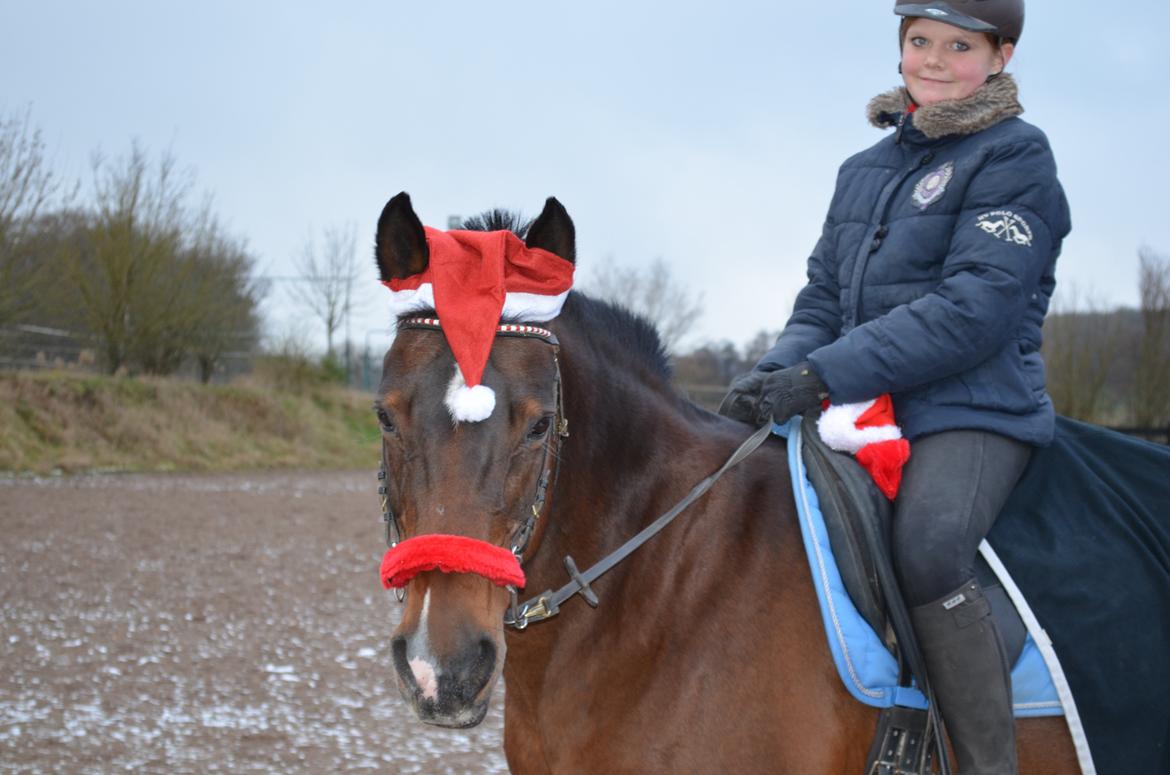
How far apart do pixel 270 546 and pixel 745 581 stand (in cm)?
960

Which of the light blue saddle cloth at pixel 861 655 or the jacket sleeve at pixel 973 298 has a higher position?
the jacket sleeve at pixel 973 298

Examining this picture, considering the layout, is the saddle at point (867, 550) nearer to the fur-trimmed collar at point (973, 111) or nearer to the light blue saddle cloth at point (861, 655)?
the light blue saddle cloth at point (861, 655)

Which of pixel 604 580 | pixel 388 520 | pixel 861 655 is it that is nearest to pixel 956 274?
pixel 861 655

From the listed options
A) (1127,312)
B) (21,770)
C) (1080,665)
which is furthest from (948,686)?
(1127,312)

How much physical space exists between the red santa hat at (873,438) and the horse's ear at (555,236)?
88 centimetres

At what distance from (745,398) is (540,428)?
0.96m

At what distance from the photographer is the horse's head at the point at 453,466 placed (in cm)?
212

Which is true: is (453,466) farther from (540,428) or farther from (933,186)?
(933,186)

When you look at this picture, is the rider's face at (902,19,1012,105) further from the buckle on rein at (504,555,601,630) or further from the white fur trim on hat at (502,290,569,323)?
the buckle on rein at (504,555,601,630)

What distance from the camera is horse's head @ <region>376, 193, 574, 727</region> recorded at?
2.12 m

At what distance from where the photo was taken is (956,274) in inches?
107

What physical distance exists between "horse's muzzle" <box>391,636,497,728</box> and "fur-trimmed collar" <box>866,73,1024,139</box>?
197cm

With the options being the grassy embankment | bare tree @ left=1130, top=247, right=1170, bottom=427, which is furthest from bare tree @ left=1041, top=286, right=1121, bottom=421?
the grassy embankment

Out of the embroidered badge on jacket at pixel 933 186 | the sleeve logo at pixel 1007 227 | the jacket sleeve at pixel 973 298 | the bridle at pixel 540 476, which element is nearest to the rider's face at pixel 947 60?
the embroidered badge on jacket at pixel 933 186
